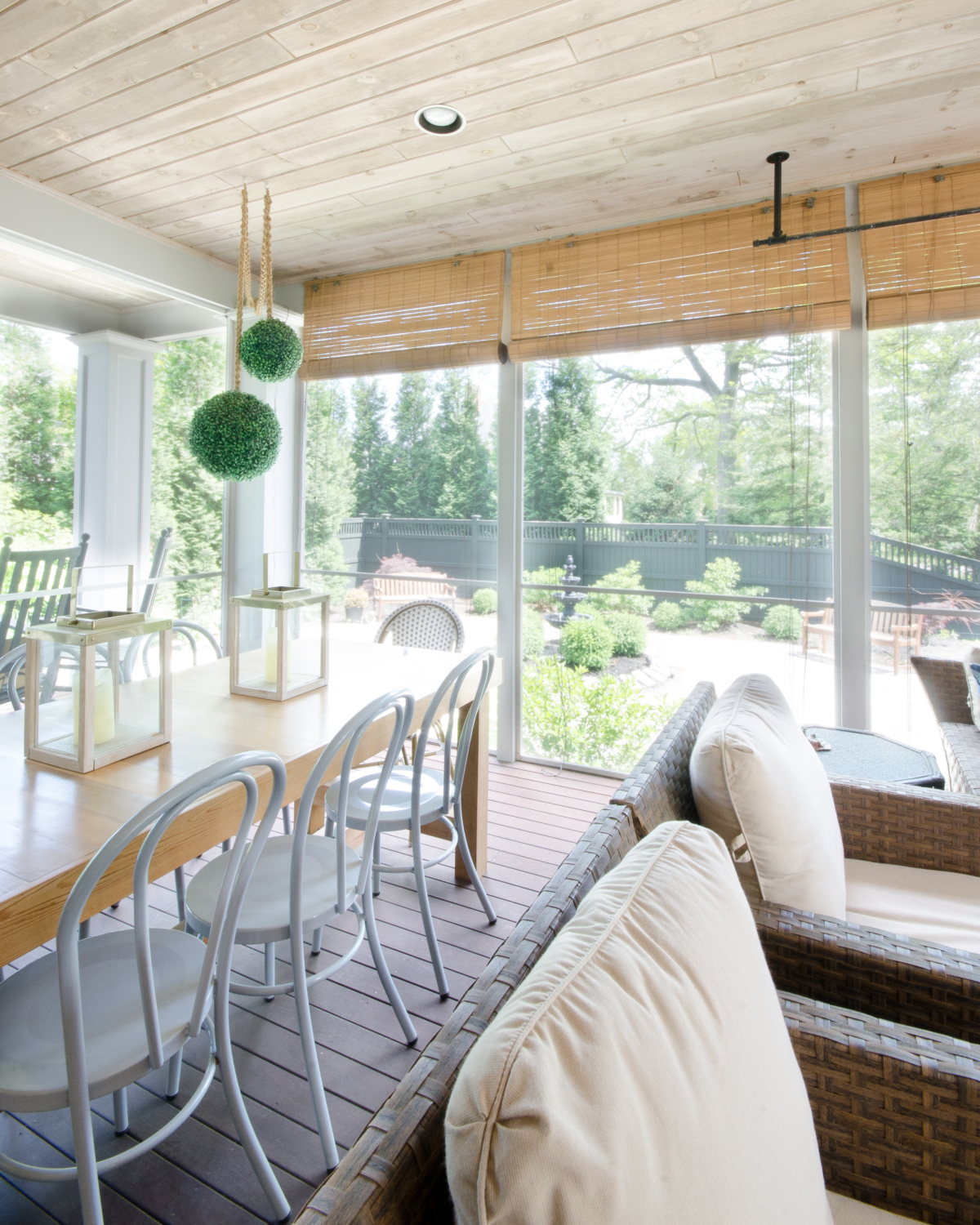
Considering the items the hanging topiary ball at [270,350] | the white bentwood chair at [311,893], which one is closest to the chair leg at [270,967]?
the white bentwood chair at [311,893]

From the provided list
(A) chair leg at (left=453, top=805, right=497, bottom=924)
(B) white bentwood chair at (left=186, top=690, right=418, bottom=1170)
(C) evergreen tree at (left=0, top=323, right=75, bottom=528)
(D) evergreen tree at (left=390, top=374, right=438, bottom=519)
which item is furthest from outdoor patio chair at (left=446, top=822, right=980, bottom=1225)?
(C) evergreen tree at (left=0, top=323, right=75, bottom=528)

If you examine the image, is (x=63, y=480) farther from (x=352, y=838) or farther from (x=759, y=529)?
(x=759, y=529)

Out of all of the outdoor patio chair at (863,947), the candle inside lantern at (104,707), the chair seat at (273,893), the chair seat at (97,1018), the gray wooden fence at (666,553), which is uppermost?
the gray wooden fence at (666,553)

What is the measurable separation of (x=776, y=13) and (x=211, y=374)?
3.61 meters

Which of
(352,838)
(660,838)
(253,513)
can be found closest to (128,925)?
(352,838)

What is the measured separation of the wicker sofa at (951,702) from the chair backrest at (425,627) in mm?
1811

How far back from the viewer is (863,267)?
9.20 feet

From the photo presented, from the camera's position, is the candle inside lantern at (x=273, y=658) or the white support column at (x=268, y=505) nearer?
the candle inside lantern at (x=273, y=658)

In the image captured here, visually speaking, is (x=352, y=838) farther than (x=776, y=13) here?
Yes

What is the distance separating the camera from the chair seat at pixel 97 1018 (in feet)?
3.62

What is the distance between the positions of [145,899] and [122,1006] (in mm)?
352

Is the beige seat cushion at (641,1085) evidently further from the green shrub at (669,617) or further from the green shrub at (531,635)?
the green shrub at (531,635)

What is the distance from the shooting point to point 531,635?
3652 millimetres

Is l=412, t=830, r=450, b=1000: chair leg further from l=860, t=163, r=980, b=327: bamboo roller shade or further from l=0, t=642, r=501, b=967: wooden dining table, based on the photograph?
l=860, t=163, r=980, b=327: bamboo roller shade
